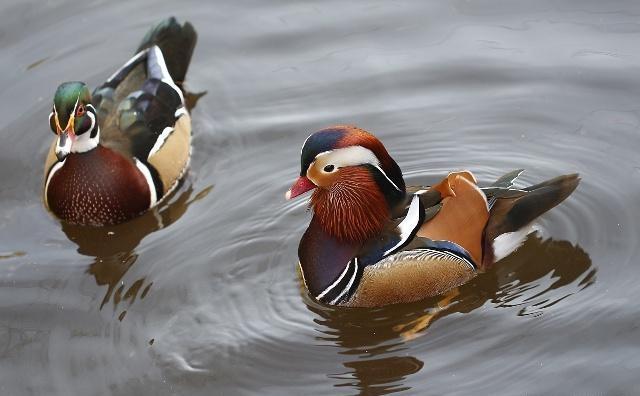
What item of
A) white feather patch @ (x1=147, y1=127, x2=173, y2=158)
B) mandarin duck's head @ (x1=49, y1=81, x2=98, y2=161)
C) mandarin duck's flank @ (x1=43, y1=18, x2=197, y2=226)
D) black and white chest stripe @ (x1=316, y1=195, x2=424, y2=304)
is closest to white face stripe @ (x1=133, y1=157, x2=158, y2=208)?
mandarin duck's flank @ (x1=43, y1=18, x2=197, y2=226)

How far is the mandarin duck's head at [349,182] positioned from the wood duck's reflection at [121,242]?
4.08 ft

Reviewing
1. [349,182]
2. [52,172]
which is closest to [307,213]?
[349,182]

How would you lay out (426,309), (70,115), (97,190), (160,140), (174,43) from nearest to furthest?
(426,309), (70,115), (97,190), (160,140), (174,43)

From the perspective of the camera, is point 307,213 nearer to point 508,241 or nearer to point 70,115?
point 508,241

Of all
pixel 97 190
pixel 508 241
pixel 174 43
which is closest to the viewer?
pixel 508 241

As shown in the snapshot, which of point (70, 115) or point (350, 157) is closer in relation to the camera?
point (350, 157)

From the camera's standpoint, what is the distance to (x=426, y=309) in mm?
6582

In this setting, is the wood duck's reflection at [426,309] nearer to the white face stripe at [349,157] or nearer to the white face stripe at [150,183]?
the white face stripe at [349,157]

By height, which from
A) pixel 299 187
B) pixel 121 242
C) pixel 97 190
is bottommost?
pixel 121 242

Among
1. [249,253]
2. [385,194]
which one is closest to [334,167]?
[385,194]

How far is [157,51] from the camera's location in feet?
28.7

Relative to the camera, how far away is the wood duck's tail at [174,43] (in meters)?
8.87

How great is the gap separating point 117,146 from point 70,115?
1.74ft

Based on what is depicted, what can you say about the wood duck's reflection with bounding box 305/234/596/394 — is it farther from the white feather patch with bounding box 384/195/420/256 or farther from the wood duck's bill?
the wood duck's bill
